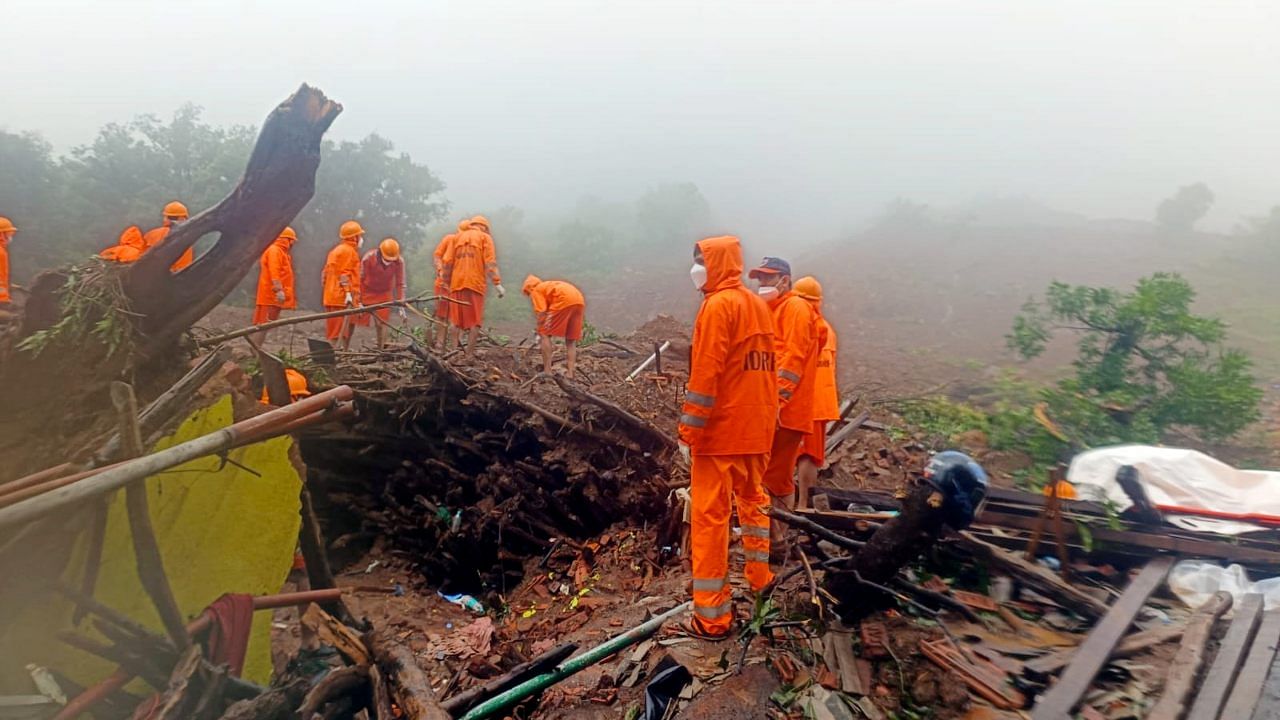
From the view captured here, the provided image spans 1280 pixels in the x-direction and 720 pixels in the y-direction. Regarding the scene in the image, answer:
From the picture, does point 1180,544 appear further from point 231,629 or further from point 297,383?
point 297,383

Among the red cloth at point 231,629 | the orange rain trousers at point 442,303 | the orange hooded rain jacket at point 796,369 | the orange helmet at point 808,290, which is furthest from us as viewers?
the orange rain trousers at point 442,303

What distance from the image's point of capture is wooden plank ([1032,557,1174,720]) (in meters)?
2.55

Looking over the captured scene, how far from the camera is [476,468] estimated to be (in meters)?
7.00

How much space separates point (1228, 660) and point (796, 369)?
8.71ft

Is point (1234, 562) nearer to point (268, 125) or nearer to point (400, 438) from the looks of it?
point (268, 125)

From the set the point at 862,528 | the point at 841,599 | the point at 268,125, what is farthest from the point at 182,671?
the point at 862,528

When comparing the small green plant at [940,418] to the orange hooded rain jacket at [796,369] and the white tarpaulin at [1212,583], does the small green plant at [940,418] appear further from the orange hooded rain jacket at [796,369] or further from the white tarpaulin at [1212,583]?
the white tarpaulin at [1212,583]

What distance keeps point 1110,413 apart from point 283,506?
327 inches

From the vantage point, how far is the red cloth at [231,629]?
6.79 feet

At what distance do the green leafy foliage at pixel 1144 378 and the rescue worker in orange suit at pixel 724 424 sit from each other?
533cm

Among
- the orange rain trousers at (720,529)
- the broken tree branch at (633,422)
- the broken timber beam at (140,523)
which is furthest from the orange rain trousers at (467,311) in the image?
the broken timber beam at (140,523)

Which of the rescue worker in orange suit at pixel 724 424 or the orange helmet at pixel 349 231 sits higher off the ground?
the orange helmet at pixel 349 231

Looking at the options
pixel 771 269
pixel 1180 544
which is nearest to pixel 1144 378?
pixel 1180 544

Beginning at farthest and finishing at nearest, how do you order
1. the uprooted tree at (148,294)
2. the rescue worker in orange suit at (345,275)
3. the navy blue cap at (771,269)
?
the rescue worker in orange suit at (345,275) → the navy blue cap at (771,269) → the uprooted tree at (148,294)
